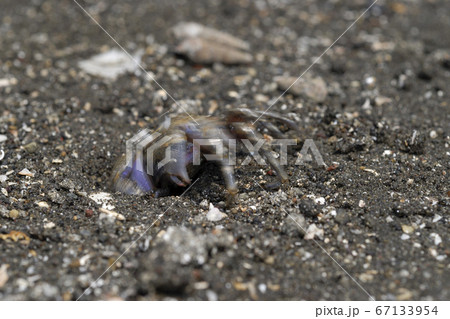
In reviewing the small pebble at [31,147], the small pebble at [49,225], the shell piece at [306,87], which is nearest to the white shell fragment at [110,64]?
the small pebble at [31,147]

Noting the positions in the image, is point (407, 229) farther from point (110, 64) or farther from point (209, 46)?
point (110, 64)

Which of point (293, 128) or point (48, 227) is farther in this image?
point (293, 128)

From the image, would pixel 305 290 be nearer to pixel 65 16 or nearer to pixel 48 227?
pixel 48 227

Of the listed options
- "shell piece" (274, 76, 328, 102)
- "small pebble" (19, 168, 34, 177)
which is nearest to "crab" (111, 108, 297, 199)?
"small pebble" (19, 168, 34, 177)

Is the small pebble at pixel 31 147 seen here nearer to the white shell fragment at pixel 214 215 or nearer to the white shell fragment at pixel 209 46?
the white shell fragment at pixel 214 215

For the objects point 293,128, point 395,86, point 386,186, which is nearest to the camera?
point 386,186

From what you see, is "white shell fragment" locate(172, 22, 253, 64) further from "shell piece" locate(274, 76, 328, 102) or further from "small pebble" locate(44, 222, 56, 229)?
"small pebble" locate(44, 222, 56, 229)

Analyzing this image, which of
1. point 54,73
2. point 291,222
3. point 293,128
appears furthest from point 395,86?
point 54,73
